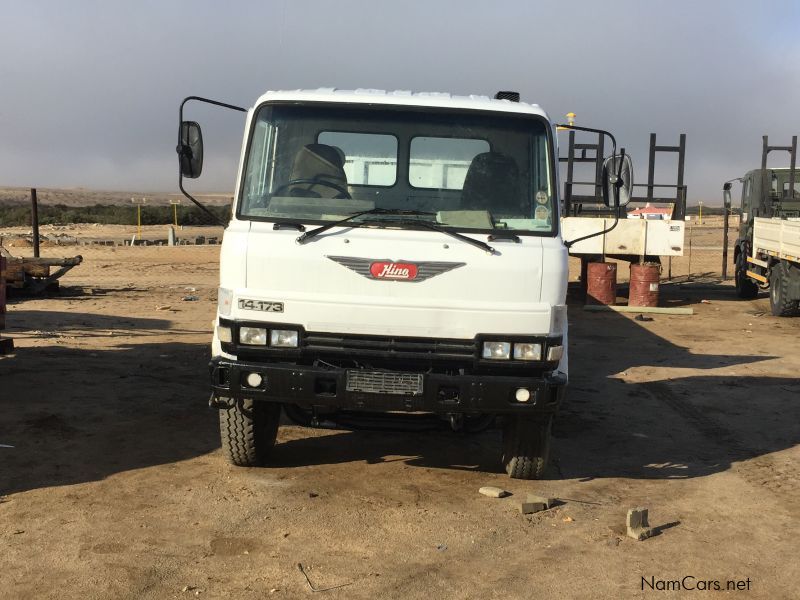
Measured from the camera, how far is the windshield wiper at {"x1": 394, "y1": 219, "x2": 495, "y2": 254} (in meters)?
5.58

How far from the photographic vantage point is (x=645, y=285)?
17922 mm

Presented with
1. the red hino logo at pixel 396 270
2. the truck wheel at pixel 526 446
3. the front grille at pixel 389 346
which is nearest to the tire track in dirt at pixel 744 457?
the truck wheel at pixel 526 446

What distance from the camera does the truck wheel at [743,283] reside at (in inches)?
798

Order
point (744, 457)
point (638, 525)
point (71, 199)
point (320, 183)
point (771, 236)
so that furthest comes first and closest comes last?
point (71, 199) < point (771, 236) < point (744, 457) < point (320, 183) < point (638, 525)

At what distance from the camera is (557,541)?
528cm

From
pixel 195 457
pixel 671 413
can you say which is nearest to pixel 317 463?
pixel 195 457

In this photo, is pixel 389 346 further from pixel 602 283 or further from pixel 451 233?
pixel 602 283

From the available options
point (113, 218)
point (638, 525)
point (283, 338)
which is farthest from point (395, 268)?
point (113, 218)

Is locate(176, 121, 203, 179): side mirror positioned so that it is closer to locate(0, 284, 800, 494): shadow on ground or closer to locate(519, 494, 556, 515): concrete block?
locate(0, 284, 800, 494): shadow on ground

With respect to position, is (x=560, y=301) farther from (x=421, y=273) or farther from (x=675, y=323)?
(x=675, y=323)

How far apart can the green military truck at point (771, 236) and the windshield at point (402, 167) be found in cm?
1122
